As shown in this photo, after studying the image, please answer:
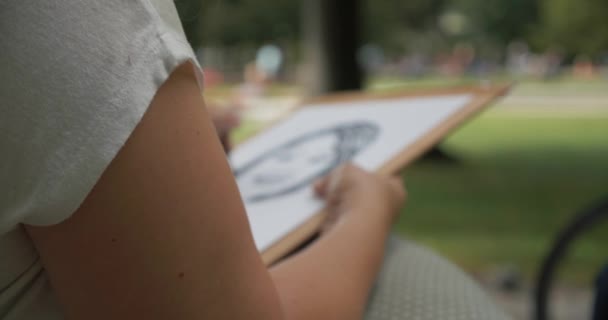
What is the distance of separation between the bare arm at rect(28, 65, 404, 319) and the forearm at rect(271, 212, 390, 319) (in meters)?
0.13

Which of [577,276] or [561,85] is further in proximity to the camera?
[561,85]

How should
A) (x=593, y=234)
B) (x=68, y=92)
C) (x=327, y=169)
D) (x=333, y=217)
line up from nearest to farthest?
(x=68, y=92) → (x=333, y=217) → (x=327, y=169) → (x=593, y=234)

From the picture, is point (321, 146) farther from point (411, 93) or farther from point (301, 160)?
point (411, 93)

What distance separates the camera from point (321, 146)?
4.77 ft

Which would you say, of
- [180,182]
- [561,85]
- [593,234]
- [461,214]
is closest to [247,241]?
[180,182]

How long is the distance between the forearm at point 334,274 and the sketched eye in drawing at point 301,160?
439 mm

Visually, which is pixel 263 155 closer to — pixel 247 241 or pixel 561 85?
pixel 247 241

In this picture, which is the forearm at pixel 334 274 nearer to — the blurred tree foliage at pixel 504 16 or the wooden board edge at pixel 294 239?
the wooden board edge at pixel 294 239

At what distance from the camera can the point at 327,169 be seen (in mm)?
1310

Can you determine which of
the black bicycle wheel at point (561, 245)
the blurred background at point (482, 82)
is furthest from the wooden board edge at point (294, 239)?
the black bicycle wheel at point (561, 245)

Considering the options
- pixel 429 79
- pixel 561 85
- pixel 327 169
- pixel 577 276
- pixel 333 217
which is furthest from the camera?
pixel 429 79

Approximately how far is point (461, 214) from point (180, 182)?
4.32 metres

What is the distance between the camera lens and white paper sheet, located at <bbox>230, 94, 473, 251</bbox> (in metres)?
1.16

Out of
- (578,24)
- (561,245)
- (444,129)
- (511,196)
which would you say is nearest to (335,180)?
(444,129)
